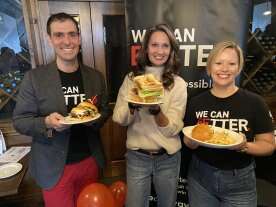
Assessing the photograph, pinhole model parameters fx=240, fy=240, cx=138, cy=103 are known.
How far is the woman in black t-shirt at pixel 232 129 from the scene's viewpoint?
115cm

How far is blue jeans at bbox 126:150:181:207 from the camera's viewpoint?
135 centimetres

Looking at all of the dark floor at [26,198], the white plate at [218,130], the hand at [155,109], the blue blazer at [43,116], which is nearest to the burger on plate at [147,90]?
the hand at [155,109]

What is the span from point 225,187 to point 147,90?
60cm

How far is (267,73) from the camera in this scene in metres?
2.50

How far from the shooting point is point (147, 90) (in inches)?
44.3

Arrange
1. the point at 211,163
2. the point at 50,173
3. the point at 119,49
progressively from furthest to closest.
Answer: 1. the point at 119,49
2. the point at 50,173
3. the point at 211,163

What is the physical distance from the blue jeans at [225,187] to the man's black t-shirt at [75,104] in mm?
647

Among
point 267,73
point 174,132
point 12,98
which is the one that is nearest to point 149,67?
point 174,132

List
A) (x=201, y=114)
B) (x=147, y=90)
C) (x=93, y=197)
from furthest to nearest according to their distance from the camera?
(x=93, y=197), (x=201, y=114), (x=147, y=90)

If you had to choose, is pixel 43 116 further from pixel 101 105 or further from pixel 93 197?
pixel 93 197

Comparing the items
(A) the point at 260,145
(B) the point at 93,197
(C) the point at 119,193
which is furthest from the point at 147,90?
(C) the point at 119,193

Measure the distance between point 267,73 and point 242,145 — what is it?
175 centimetres

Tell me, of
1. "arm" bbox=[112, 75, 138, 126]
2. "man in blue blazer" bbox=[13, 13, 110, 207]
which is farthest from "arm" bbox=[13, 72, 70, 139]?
"arm" bbox=[112, 75, 138, 126]

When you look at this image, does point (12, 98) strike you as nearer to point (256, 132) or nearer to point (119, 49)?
point (119, 49)
